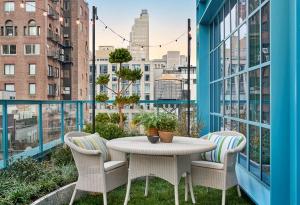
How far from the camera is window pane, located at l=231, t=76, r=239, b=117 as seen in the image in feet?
14.9

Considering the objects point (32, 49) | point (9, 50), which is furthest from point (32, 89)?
point (9, 50)

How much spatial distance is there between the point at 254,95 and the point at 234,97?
39.4 inches

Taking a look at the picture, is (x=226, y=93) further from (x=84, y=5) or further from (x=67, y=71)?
(x=84, y=5)

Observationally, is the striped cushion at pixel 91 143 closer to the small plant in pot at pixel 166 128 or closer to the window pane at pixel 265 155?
the small plant in pot at pixel 166 128

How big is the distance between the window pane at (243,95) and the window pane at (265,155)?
2.44ft

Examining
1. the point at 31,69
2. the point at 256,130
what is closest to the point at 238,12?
the point at 256,130

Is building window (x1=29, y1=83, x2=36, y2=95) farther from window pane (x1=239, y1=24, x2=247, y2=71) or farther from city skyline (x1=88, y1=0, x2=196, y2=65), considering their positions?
window pane (x1=239, y1=24, x2=247, y2=71)

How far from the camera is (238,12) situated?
4.47 meters

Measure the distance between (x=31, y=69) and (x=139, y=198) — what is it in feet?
131

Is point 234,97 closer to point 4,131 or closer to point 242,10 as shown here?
point 242,10

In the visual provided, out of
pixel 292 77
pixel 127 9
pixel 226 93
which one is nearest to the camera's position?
pixel 292 77

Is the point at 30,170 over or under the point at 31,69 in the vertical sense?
under

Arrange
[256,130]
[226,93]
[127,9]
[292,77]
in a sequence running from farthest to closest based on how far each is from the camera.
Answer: [127,9]
[226,93]
[256,130]
[292,77]

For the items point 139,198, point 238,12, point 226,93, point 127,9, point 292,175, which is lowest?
point 139,198
